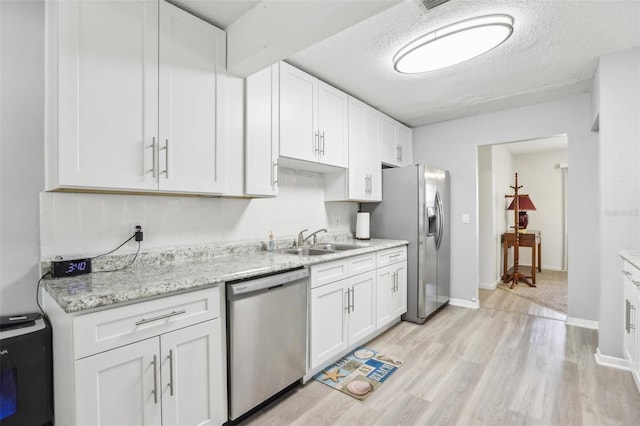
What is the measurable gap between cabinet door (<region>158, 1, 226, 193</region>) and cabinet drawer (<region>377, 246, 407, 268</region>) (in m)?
1.70

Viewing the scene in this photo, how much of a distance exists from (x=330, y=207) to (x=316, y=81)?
133 cm

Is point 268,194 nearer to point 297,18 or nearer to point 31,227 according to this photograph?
point 297,18

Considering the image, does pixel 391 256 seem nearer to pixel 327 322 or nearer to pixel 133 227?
pixel 327 322

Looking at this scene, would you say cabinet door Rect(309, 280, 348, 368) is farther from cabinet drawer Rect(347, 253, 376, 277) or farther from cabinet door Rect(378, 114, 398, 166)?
cabinet door Rect(378, 114, 398, 166)

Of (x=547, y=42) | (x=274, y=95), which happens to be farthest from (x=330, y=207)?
(x=547, y=42)

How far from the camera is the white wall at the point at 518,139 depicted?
10.3 ft

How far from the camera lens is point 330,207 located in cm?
337

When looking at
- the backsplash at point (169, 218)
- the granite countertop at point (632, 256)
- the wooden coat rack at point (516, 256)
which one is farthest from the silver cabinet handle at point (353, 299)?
the wooden coat rack at point (516, 256)

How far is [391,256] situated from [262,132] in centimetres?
181

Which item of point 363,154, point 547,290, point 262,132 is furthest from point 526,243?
point 262,132

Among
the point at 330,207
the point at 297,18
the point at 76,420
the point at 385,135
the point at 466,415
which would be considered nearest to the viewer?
the point at 76,420

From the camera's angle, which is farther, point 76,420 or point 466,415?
point 466,415

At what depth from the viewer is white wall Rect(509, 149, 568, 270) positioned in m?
6.09

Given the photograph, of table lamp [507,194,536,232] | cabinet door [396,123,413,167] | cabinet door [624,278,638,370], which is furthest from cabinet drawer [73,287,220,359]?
table lamp [507,194,536,232]
